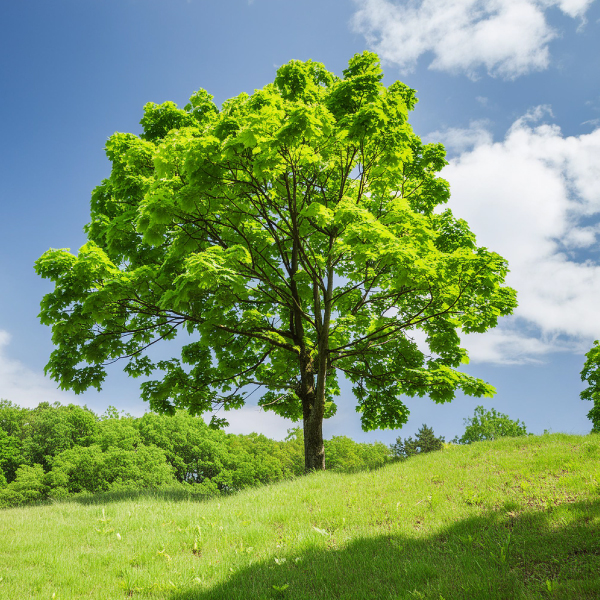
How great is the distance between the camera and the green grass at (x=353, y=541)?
5617mm

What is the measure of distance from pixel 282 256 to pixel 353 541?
399 inches

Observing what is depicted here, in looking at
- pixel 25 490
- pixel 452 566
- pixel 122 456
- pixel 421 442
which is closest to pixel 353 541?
pixel 452 566

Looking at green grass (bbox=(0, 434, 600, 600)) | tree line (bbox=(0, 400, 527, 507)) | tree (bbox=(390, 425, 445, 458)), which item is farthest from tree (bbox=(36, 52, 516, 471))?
tree (bbox=(390, 425, 445, 458))

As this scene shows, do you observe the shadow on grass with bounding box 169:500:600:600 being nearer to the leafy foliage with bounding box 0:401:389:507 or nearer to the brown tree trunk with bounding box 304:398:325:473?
the brown tree trunk with bounding box 304:398:325:473

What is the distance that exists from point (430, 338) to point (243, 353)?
7.79 metres

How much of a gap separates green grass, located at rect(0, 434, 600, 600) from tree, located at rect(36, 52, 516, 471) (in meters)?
5.14

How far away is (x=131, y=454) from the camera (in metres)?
44.3

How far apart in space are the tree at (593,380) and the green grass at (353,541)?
84.5 ft

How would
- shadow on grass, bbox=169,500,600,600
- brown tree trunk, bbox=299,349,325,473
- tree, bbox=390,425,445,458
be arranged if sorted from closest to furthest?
shadow on grass, bbox=169,500,600,600, brown tree trunk, bbox=299,349,325,473, tree, bbox=390,425,445,458

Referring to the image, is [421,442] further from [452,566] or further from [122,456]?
[452,566]

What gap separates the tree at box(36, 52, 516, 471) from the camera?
10.8 m

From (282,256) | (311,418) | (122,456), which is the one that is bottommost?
(122,456)

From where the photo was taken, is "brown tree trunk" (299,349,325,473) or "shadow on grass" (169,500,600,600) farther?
"brown tree trunk" (299,349,325,473)

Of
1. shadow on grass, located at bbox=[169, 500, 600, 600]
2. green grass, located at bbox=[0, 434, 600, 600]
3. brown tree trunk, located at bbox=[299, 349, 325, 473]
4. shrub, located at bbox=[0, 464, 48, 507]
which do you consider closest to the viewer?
shadow on grass, located at bbox=[169, 500, 600, 600]
